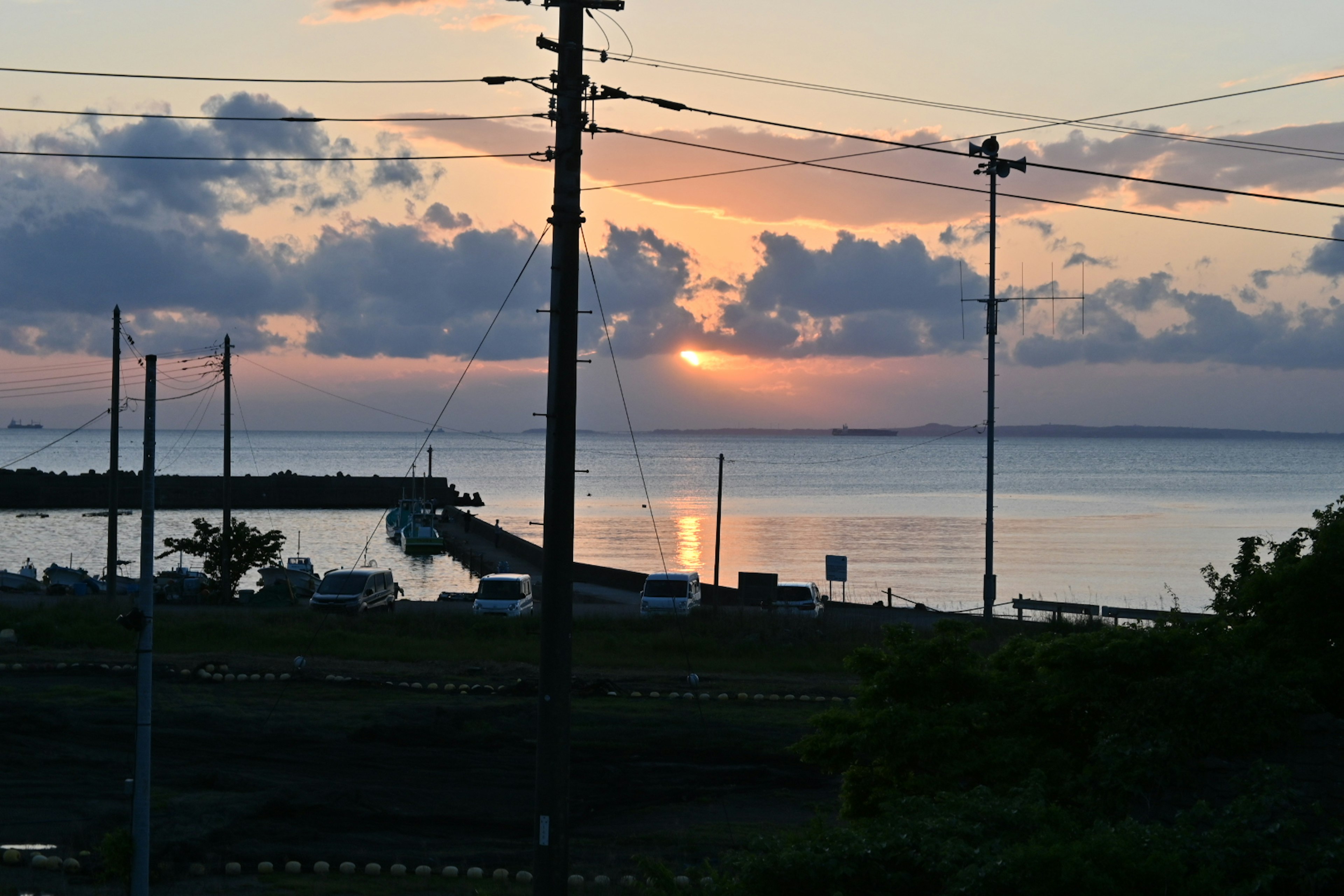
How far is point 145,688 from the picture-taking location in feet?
39.9

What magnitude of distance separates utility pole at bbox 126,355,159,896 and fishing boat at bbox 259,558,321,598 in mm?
38173

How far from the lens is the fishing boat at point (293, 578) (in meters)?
52.0

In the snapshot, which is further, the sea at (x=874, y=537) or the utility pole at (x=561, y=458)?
the sea at (x=874, y=537)

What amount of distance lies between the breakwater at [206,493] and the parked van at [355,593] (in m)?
83.4

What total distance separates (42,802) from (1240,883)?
17.2 meters

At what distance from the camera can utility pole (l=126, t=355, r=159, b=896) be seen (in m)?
11.8

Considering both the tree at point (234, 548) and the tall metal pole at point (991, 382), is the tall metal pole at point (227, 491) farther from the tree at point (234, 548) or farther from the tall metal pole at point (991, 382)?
the tall metal pole at point (991, 382)

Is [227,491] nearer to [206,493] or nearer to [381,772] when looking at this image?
[381,772]

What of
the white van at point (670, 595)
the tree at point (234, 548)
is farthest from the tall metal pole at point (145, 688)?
the tree at point (234, 548)

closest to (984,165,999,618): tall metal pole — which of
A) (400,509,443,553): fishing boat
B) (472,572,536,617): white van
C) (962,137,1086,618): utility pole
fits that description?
(962,137,1086,618): utility pole

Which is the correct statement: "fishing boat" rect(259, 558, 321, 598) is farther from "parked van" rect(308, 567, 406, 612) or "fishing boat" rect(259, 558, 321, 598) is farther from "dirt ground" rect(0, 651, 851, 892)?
"dirt ground" rect(0, 651, 851, 892)

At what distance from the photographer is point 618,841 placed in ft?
55.3

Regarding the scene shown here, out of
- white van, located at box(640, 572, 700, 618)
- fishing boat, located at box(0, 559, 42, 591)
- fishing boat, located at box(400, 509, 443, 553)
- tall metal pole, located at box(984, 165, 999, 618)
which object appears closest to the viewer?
tall metal pole, located at box(984, 165, 999, 618)

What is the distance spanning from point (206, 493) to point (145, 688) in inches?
4958
